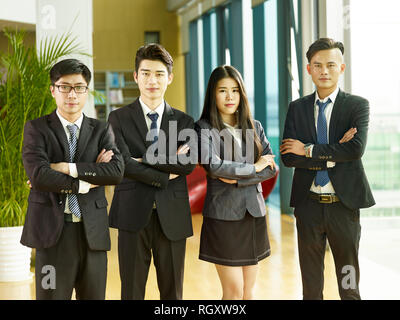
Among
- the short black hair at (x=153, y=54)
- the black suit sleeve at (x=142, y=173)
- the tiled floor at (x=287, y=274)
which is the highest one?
the short black hair at (x=153, y=54)

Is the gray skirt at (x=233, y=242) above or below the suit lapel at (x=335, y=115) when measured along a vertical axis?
below

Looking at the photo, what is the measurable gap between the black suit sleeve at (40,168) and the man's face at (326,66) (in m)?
1.43

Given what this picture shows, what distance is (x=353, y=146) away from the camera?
3.18m

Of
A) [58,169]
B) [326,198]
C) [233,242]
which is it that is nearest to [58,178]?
[58,169]

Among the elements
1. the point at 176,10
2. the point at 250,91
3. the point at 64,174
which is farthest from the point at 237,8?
the point at 64,174

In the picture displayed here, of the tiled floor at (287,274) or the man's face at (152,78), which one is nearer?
the man's face at (152,78)

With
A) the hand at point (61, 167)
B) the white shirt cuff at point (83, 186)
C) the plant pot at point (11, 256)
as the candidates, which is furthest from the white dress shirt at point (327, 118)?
the plant pot at point (11, 256)

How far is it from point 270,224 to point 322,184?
4499mm

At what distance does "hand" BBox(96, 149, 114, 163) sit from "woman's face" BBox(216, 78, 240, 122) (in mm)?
646

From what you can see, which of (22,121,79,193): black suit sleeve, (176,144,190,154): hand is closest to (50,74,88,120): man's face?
(22,121,79,193): black suit sleeve

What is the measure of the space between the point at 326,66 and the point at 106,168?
1318 mm

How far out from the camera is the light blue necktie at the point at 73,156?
2.86m

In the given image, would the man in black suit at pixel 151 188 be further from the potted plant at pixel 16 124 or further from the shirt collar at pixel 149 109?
the potted plant at pixel 16 124

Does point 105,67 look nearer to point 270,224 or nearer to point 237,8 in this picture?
point 237,8
